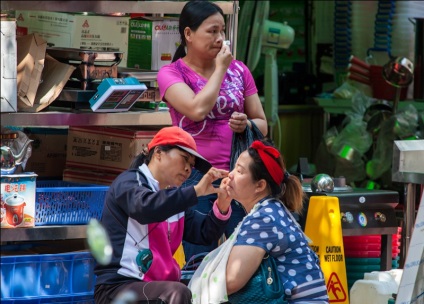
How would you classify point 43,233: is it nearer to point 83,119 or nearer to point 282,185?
point 83,119

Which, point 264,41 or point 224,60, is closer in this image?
point 224,60

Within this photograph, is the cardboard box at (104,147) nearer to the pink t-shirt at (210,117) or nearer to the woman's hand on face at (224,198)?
the pink t-shirt at (210,117)

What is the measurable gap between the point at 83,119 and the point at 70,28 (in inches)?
50.8

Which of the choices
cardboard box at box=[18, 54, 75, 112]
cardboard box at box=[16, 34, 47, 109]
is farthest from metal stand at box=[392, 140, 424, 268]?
cardboard box at box=[16, 34, 47, 109]

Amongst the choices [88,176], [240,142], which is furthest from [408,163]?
[88,176]

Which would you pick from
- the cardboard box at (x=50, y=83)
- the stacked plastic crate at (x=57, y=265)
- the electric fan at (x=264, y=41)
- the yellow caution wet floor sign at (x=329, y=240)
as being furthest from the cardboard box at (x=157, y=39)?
the electric fan at (x=264, y=41)

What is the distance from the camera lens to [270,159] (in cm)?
464

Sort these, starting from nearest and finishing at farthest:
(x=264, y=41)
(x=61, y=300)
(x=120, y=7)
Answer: (x=61, y=300), (x=120, y=7), (x=264, y=41)

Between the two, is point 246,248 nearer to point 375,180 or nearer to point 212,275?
point 212,275

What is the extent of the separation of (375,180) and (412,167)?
12.6ft

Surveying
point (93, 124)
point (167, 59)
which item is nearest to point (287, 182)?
point (93, 124)

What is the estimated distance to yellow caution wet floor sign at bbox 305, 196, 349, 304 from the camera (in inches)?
225

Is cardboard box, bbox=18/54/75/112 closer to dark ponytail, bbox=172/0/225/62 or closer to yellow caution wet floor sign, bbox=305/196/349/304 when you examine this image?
dark ponytail, bbox=172/0/225/62

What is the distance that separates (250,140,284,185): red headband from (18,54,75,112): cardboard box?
117 centimetres
